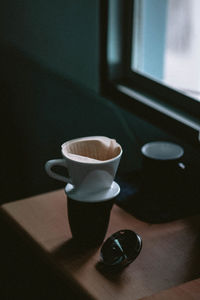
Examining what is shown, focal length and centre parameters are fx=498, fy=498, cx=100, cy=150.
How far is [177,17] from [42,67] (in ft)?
1.88

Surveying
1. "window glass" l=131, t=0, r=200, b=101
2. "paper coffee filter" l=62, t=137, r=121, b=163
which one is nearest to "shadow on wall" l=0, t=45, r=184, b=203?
"window glass" l=131, t=0, r=200, b=101

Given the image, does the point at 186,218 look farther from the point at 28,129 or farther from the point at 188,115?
the point at 28,129

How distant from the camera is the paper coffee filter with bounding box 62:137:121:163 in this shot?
101cm

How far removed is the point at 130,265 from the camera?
95 centimetres

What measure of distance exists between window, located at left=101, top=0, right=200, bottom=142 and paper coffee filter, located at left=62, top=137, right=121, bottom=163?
391 mm

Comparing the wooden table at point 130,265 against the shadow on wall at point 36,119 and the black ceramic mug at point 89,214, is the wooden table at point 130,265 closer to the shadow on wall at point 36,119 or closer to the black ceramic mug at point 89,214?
the black ceramic mug at point 89,214

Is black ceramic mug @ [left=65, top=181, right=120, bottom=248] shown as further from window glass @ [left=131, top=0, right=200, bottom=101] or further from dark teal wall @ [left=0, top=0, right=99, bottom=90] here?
dark teal wall @ [left=0, top=0, right=99, bottom=90]

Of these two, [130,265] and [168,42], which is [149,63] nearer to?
[168,42]

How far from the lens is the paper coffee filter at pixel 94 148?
3.32 ft

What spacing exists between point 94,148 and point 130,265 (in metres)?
0.25

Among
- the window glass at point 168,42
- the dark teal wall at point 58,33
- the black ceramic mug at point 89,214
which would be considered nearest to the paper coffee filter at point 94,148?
the black ceramic mug at point 89,214

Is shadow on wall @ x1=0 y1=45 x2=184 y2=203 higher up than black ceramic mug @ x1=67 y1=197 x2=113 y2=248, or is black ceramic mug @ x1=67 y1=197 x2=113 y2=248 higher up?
black ceramic mug @ x1=67 y1=197 x2=113 y2=248

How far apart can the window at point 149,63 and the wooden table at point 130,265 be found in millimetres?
379

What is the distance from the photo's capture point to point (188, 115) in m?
1.43
